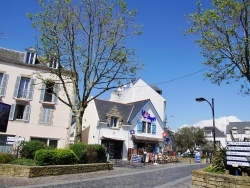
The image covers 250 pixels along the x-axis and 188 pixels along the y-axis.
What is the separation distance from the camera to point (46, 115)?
26.5 meters

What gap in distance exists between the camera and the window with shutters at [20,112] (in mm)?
25078

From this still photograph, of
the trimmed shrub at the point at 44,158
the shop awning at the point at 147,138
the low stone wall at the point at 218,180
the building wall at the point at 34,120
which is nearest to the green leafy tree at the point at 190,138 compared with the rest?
the shop awning at the point at 147,138

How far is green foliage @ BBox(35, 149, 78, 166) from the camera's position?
42.0ft

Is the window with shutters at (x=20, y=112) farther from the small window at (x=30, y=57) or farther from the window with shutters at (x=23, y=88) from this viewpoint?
the small window at (x=30, y=57)

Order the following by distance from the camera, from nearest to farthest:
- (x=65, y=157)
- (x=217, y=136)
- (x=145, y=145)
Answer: (x=65, y=157)
(x=145, y=145)
(x=217, y=136)

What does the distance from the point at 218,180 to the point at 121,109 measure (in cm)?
2334

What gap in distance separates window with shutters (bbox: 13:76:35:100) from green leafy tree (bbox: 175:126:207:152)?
31.4 meters

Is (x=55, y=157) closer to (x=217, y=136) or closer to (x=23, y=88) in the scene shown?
(x=23, y=88)

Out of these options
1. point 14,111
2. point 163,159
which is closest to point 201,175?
point 163,159

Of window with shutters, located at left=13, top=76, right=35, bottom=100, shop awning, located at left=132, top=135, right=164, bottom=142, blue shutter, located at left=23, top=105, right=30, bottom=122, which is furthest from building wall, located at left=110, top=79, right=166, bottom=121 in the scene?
blue shutter, located at left=23, top=105, right=30, bottom=122

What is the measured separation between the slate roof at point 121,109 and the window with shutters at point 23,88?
25.8 feet

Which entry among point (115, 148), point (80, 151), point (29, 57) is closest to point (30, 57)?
point (29, 57)

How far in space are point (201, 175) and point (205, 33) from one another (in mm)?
8794

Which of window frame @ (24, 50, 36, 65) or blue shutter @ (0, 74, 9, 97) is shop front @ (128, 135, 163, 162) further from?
blue shutter @ (0, 74, 9, 97)
